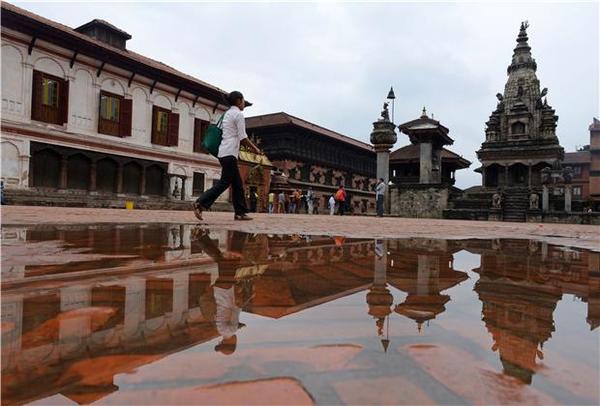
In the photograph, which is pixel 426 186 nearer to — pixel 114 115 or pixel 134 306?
pixel 114 115

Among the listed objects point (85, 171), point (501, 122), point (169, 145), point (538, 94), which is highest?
point (538, 94)

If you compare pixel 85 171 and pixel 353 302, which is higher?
pixel 85 171

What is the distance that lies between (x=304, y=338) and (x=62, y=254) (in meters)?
1.58

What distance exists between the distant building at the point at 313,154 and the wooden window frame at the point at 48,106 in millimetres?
12590

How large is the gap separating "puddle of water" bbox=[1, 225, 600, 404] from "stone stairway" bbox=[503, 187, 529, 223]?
69.7ft

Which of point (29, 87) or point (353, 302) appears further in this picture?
point (29, 87)

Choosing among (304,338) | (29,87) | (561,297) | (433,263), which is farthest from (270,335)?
(29,87)

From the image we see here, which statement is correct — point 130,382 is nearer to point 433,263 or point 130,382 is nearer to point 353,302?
point 353,302

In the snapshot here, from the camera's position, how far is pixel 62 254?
6.42 ft

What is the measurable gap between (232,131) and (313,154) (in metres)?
25.9

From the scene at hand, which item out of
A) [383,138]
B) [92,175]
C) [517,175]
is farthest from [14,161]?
[517,175]

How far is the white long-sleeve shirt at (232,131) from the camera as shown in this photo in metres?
5.01

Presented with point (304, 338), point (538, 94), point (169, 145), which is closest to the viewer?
point (304, 338)

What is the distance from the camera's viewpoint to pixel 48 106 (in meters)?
15.4
